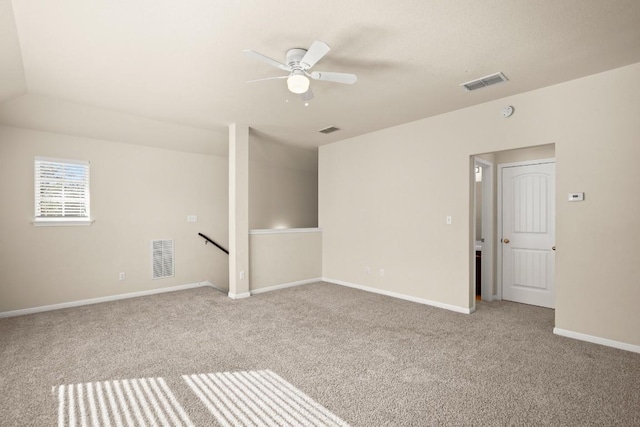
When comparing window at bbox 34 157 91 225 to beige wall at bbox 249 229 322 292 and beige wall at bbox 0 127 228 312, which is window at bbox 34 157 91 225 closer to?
beige wall at bbox 0 127 228 312

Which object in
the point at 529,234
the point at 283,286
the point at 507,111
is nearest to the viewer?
the point at 507,111

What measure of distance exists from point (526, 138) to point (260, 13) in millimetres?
3203

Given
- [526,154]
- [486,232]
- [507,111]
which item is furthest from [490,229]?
[507,111]

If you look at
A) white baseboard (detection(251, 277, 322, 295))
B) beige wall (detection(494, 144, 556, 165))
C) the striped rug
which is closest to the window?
white baseboard (detection(251, 277, 322, 295))

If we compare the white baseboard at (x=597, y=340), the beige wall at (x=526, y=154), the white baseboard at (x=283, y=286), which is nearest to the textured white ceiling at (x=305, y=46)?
the beige wall at (x=526, y=154)

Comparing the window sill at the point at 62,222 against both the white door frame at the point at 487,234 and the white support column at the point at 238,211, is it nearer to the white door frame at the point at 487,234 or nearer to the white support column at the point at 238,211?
the white support column at the point at 238,211

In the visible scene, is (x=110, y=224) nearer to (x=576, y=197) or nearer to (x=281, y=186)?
(x=281, y=186)

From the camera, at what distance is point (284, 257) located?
5770 mm

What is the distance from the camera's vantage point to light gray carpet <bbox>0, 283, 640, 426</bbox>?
2135mm

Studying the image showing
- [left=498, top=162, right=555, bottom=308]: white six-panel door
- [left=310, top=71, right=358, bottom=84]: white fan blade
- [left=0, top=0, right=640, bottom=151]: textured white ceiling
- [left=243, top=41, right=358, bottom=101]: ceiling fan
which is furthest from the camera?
[left=498, top=162, right=555, bottom=308]: white six-panel door

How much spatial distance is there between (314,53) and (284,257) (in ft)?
12.9

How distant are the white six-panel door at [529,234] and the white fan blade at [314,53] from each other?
12.4 feet

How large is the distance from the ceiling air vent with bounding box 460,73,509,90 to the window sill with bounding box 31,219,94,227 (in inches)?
213

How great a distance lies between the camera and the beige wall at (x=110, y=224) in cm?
427
